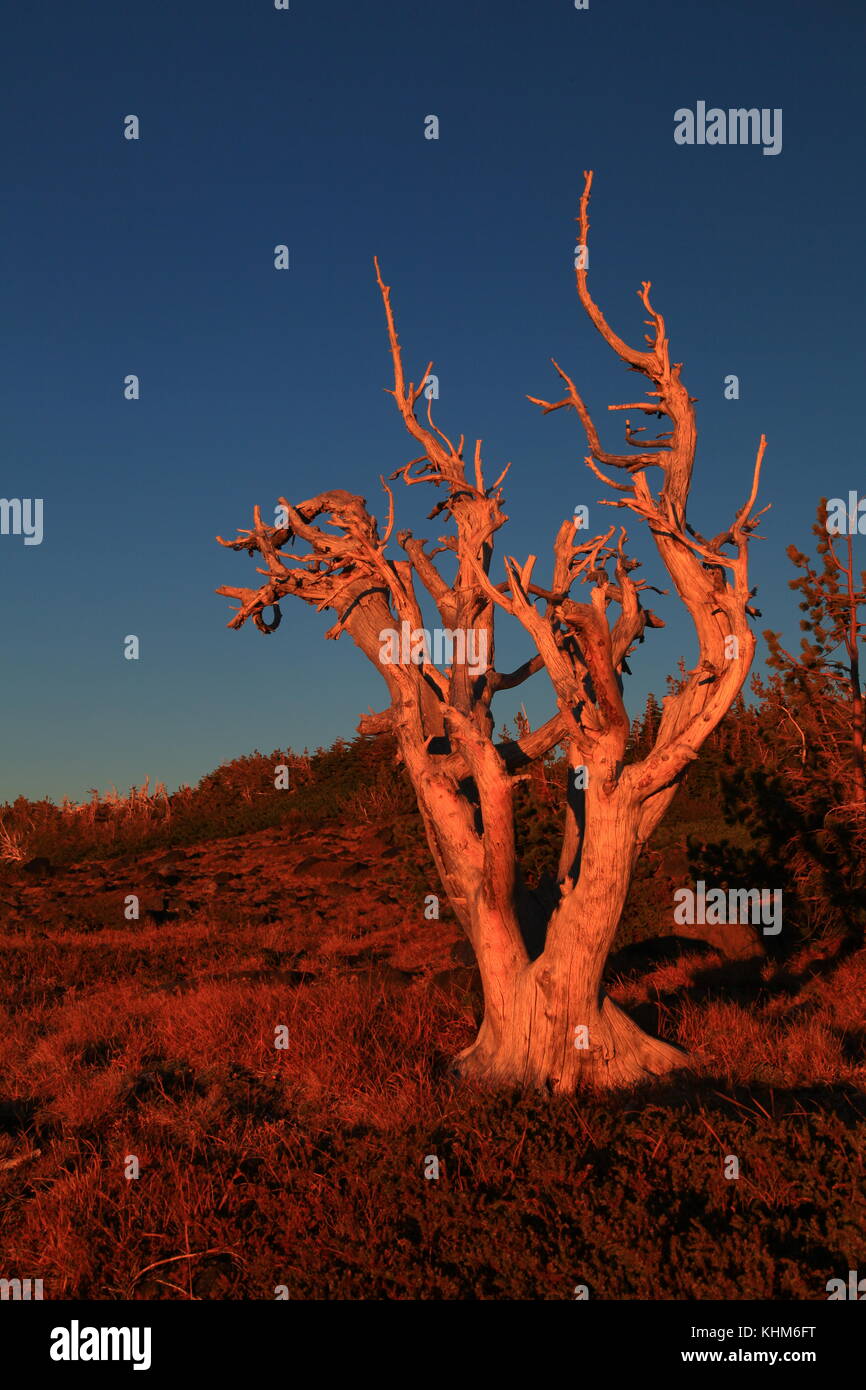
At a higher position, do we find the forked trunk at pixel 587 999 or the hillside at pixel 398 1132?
the forked trunk at pixel 587 999

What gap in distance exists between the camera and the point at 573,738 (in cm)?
837

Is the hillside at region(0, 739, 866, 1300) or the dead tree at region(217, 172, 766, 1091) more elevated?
the dead tree at region(217, 172, 766, 1091)

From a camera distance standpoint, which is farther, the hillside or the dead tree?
the dead tree

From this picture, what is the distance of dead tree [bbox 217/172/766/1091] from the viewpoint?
334 inches

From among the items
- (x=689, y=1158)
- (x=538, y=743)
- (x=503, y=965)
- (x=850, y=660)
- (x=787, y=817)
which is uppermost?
(x=850, y=660)

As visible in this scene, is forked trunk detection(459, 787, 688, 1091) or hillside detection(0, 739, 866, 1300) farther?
forked trunk detection(459, 787, 688, 1091)

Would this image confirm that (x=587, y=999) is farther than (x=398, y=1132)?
Yes

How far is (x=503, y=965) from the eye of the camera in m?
9.12

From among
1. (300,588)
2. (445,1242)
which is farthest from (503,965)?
(300,588)

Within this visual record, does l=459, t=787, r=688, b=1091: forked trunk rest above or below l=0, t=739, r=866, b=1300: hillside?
above

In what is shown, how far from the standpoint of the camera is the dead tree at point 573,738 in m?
8.48

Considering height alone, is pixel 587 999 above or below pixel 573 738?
below
